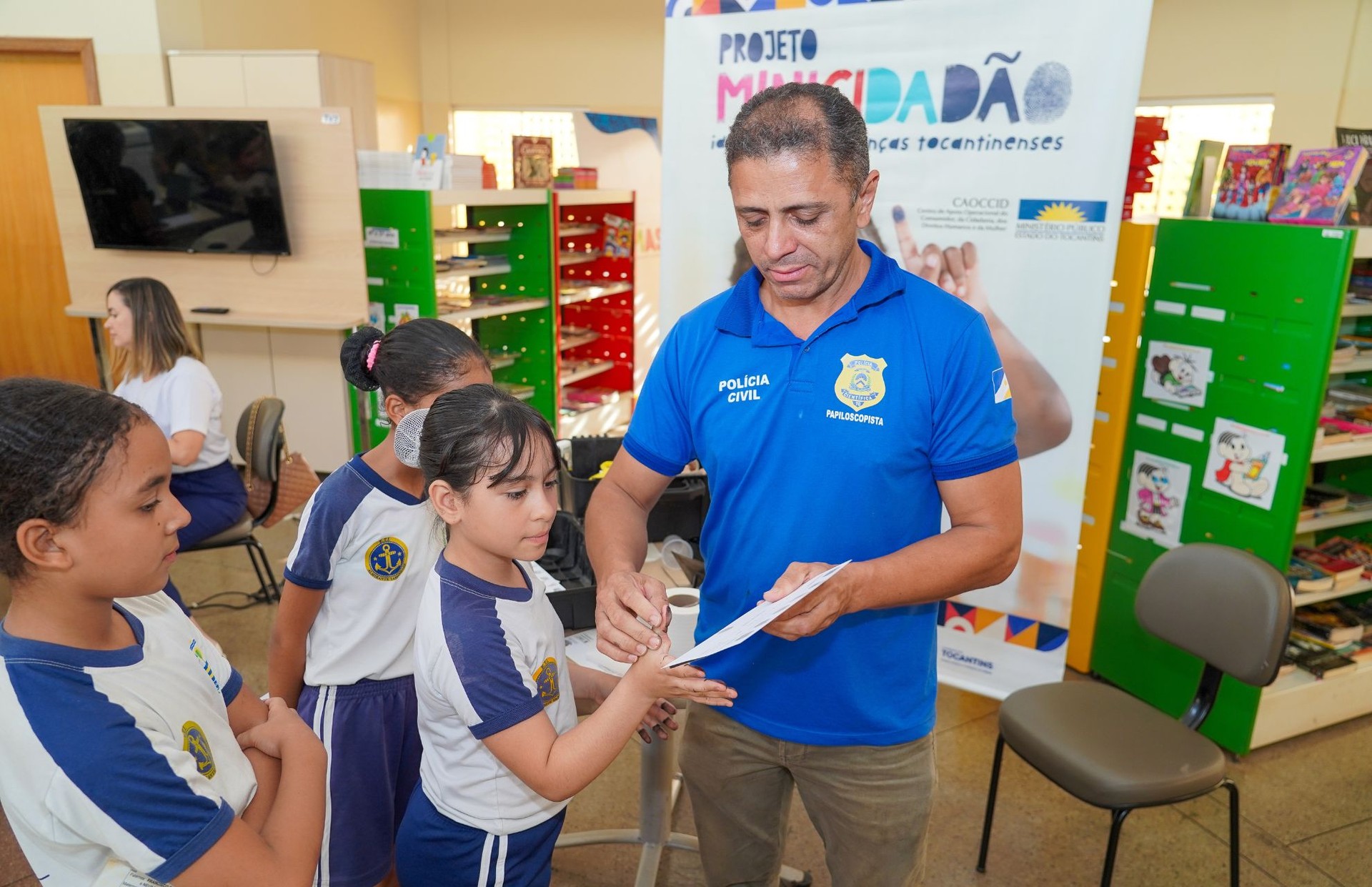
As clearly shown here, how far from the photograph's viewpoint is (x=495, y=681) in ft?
4.07

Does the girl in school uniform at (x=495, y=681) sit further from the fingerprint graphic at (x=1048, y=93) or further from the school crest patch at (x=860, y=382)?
the fingerprint graphic at (x=1048, y=93)

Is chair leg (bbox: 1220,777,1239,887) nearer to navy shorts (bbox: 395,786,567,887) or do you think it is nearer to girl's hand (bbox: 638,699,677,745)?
girl's hand (bbox: 638,699,677,745)

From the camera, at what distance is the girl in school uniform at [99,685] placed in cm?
91

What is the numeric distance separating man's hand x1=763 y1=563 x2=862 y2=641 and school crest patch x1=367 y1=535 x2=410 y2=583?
81 centimetres

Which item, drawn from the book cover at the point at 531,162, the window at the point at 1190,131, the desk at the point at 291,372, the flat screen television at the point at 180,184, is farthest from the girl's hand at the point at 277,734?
the window at the point at 1190,131

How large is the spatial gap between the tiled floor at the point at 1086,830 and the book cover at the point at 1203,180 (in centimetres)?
187

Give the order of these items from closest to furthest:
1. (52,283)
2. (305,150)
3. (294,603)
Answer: (294,603) → (305,150) → (52,283)

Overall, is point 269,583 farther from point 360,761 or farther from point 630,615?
point 630,615

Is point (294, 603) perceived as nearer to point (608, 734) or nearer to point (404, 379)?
point (404, 379)

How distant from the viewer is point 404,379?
173 centimetres

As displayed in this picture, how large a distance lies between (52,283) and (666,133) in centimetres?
551

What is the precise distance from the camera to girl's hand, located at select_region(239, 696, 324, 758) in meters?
1.17

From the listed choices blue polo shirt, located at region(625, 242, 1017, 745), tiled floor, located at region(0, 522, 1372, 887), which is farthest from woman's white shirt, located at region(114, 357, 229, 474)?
blue polo shirt, located at region(625, 242, 1017, 745)

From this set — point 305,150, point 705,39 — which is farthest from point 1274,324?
point 305,150
